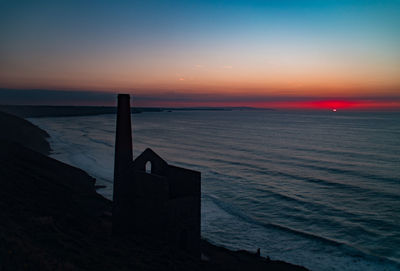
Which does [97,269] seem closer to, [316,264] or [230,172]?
[316,264]

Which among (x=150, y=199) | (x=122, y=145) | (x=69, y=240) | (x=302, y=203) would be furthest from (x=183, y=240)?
(x=302, y=203)

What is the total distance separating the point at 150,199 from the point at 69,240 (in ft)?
10.3

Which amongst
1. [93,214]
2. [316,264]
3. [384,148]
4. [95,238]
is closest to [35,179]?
[93,214]

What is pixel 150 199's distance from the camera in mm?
11883

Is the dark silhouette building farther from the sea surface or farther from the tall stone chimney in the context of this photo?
the sea surface

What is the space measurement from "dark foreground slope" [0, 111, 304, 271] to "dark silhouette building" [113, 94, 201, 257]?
584 mm

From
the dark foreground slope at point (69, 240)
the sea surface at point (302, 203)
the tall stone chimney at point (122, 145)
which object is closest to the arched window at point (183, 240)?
the dark foreground slope at point (69, 240)

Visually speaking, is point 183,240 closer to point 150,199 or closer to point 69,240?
point 150,199

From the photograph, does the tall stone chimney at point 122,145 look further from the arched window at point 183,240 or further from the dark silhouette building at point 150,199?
the arched window at point 183,240

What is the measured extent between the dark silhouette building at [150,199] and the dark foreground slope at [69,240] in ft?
1.92

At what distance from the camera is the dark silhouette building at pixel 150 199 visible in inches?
462

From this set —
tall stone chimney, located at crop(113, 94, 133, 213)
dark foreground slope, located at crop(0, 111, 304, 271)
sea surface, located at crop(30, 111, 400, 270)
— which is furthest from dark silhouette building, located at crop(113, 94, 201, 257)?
sea surface, located at crop(30, 111, 400, 270)

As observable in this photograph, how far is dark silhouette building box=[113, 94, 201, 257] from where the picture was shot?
462 inches

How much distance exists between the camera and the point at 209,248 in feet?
47.9
